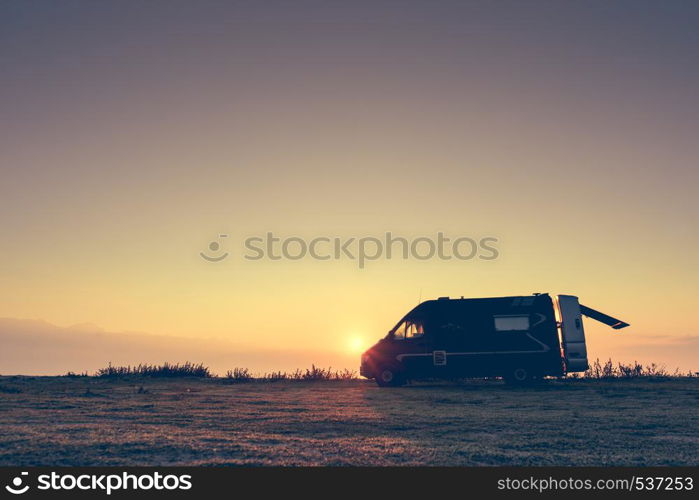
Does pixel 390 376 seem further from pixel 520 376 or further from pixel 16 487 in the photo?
pixel 16 487

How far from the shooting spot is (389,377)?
879 inches

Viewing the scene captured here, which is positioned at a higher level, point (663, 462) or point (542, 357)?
point (542, 357)

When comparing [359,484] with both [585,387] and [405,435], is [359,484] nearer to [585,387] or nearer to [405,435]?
[405,435]

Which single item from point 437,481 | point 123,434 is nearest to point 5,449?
point 123,434

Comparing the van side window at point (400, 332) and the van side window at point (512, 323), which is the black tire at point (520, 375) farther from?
the van side window at point (400, 332)

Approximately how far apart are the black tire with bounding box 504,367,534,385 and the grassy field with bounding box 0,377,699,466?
3299 mm

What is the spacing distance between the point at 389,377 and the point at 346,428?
12.5 metres

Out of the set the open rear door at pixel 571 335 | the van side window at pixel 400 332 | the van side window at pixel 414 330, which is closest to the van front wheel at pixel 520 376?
the open rear door at pixel 571 335

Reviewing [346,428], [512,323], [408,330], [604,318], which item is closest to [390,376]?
[408,330]

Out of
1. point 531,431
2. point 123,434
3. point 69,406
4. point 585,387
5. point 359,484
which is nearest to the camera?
point 359,484

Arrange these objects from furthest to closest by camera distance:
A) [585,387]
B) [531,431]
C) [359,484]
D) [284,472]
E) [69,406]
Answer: [585,387] < [69,406] < [531,431] < [284,472] < [359,484]

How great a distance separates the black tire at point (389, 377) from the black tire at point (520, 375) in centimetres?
362

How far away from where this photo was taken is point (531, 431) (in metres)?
9.71

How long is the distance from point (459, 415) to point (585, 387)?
A: 380 inches
